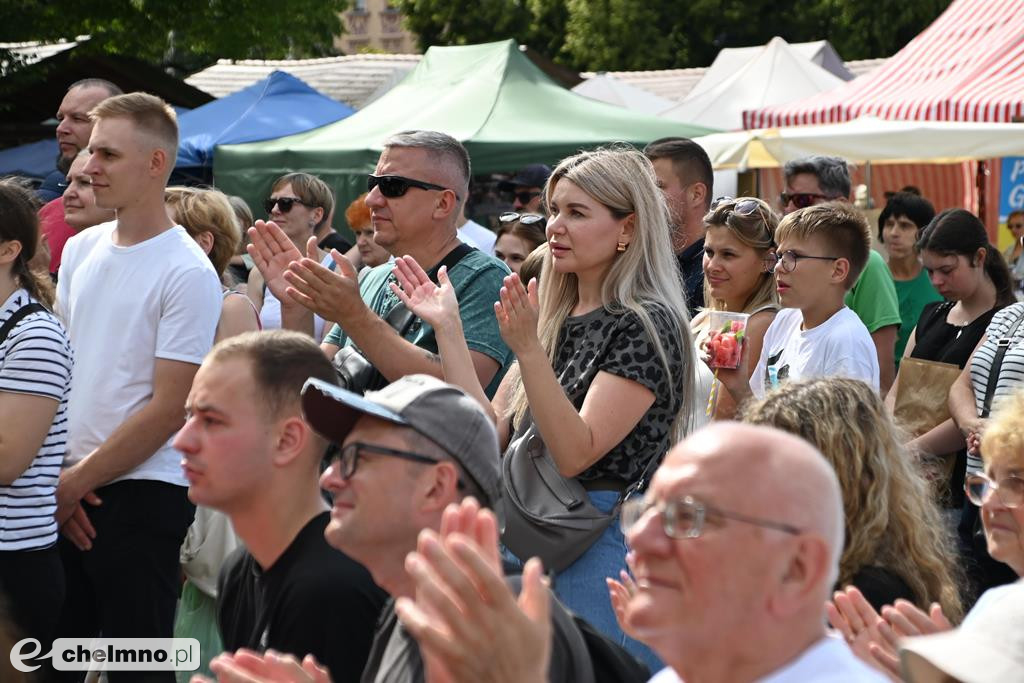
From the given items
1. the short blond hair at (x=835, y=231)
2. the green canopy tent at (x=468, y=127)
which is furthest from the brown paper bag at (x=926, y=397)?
the green canopy tent at (x=468, y=127)

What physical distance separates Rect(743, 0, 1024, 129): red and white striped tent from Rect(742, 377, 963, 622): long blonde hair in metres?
8.86

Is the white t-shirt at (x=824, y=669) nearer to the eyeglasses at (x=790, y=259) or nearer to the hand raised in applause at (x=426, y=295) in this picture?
the hand raised in applause at (x=426, y=295)

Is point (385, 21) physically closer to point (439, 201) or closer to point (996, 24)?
point (996, 24)

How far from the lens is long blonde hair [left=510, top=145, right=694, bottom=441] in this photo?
4246 millimetres

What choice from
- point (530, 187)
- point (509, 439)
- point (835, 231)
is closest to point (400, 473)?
point (509, 439)

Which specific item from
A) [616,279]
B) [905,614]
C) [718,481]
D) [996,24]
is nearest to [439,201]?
[616,279]

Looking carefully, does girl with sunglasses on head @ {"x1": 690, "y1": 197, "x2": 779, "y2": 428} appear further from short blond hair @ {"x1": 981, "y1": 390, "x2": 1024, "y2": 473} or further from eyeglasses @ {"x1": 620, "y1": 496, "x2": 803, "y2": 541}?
eyeglasses @ {"x1": 620, "y1": 496, "x2": 803, "y2": 541}

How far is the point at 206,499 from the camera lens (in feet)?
11.2

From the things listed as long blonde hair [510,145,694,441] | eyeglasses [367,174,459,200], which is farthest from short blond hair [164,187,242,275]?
long blonde hair [510,145,694,441]

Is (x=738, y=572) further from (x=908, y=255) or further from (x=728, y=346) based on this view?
(x=908, y=255)

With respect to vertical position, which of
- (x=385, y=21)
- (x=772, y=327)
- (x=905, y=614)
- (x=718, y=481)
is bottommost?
(x=385, y=21)

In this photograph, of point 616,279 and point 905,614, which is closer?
point 905,614

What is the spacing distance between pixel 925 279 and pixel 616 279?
14.9ft

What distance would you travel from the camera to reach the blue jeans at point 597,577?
4020mm
